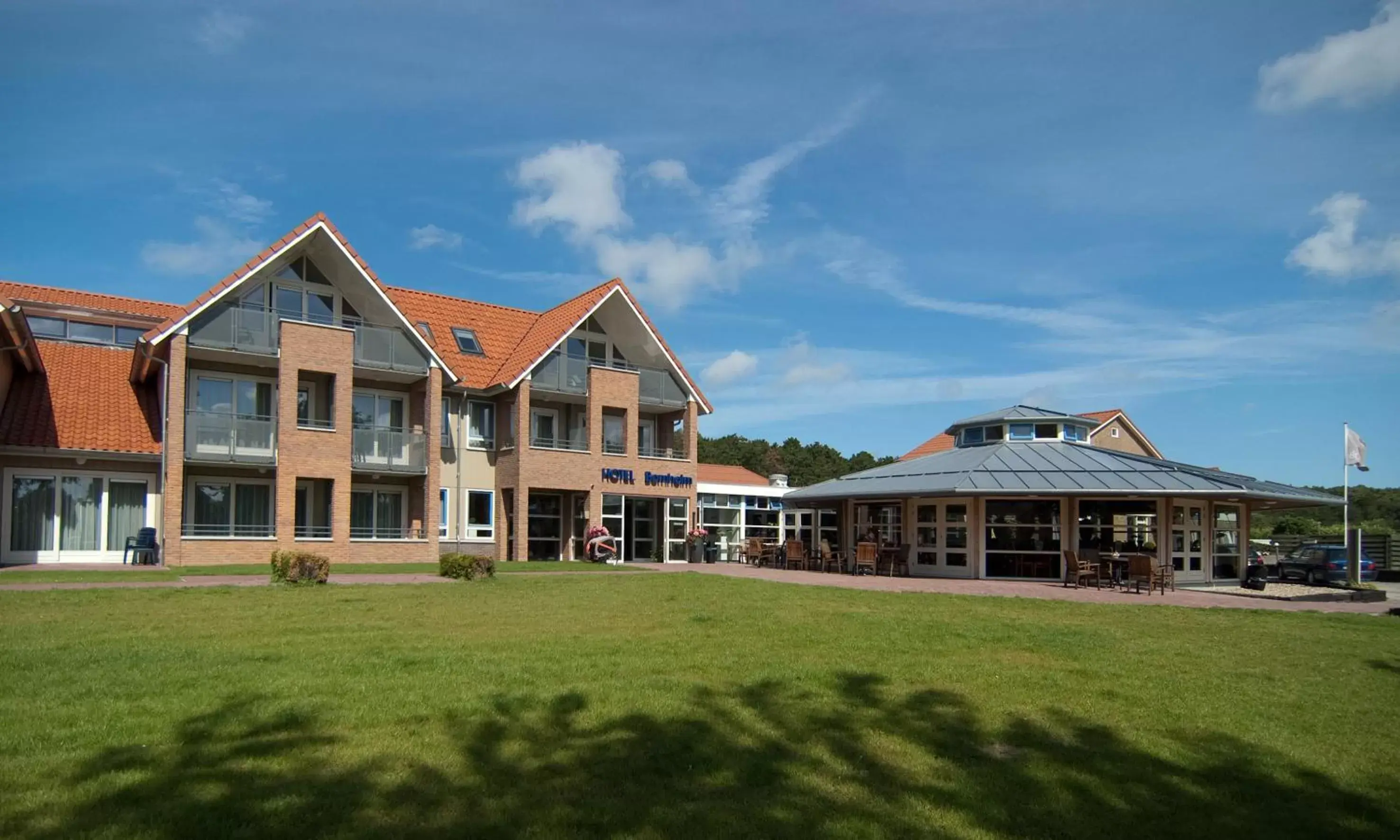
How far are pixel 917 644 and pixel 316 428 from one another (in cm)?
1984

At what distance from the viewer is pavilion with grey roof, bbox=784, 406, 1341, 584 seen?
25.9m

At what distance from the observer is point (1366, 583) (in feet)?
106

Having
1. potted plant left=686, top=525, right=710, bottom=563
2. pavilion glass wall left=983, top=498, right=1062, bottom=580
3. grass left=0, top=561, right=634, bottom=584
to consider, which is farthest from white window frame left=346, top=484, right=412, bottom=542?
pavilion glass wall left=983, top=498, right=1062, bottom=580

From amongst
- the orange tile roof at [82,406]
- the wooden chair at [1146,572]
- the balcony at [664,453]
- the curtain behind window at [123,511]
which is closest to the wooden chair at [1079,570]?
the wooden chair at [1146,572]

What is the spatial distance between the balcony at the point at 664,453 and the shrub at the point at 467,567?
13015 mm

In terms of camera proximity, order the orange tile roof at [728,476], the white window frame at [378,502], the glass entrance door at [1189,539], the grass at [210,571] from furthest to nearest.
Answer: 1. the orange tile roof at [728,476]
2. the white window frame at [378,502]
3. the glass entrance door at [1189,539]
4. the grass at [210,571]

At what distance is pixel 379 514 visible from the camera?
29.1 m

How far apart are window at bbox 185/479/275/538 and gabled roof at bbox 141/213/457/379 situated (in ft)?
13.4

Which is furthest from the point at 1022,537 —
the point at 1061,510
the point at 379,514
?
the point at 379,514

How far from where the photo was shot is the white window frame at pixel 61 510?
23.3m

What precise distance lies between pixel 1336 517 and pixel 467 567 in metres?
87.5

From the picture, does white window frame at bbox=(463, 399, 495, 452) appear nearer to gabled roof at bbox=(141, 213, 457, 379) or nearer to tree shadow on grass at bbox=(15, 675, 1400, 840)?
gabled roof at bbox=(141, 213, 457, 379)

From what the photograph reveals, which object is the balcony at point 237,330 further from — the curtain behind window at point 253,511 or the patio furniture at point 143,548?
the patio furniture at point 143,548

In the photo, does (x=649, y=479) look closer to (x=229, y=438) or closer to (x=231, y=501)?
(x=231, y=501)
